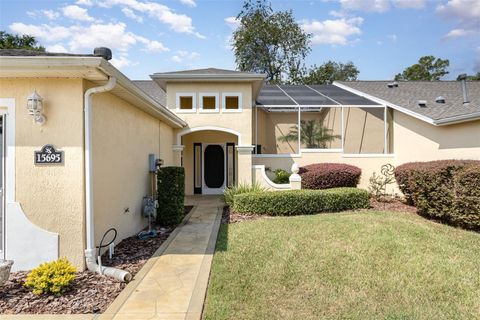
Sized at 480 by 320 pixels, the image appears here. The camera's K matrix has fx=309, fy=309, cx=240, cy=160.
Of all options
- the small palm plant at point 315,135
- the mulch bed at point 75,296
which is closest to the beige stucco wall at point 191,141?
the small palm plant at point 315,135

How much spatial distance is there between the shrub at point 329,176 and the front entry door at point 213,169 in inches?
171

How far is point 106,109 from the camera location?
593cm

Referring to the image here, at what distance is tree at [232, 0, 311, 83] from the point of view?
31750 millimetres

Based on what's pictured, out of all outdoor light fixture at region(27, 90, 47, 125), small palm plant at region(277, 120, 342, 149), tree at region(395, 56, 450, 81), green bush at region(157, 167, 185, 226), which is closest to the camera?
outdoor light fixture at region(27, 90, 47, 125)

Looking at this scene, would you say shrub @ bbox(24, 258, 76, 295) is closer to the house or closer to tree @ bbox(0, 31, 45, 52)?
the house

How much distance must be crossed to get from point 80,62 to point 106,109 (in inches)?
58.6

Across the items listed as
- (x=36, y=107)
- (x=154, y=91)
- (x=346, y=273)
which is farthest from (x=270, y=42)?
(x=346, y=273)

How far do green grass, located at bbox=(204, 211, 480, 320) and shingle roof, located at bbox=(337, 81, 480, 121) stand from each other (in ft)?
17.5

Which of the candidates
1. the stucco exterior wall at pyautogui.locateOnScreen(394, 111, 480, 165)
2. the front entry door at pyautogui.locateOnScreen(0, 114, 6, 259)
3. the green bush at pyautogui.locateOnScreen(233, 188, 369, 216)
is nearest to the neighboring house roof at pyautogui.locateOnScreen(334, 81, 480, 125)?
the stucco exterior wall at pyautogui.locateOnScreen(394, 111, 480, 165)

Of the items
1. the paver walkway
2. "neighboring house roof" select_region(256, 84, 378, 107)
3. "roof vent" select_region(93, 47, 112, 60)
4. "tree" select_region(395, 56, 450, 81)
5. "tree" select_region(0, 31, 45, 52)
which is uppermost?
"tree" select_region(395, 56, 450, 81)

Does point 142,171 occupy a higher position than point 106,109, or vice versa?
point 106,109

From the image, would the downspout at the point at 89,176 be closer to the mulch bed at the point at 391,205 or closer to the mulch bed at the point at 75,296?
the mulch bed at the point at 75,296

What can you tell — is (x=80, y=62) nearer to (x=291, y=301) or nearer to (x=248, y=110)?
(x=291, y=301)

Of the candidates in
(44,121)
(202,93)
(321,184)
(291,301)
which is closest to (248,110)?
(202,93)
